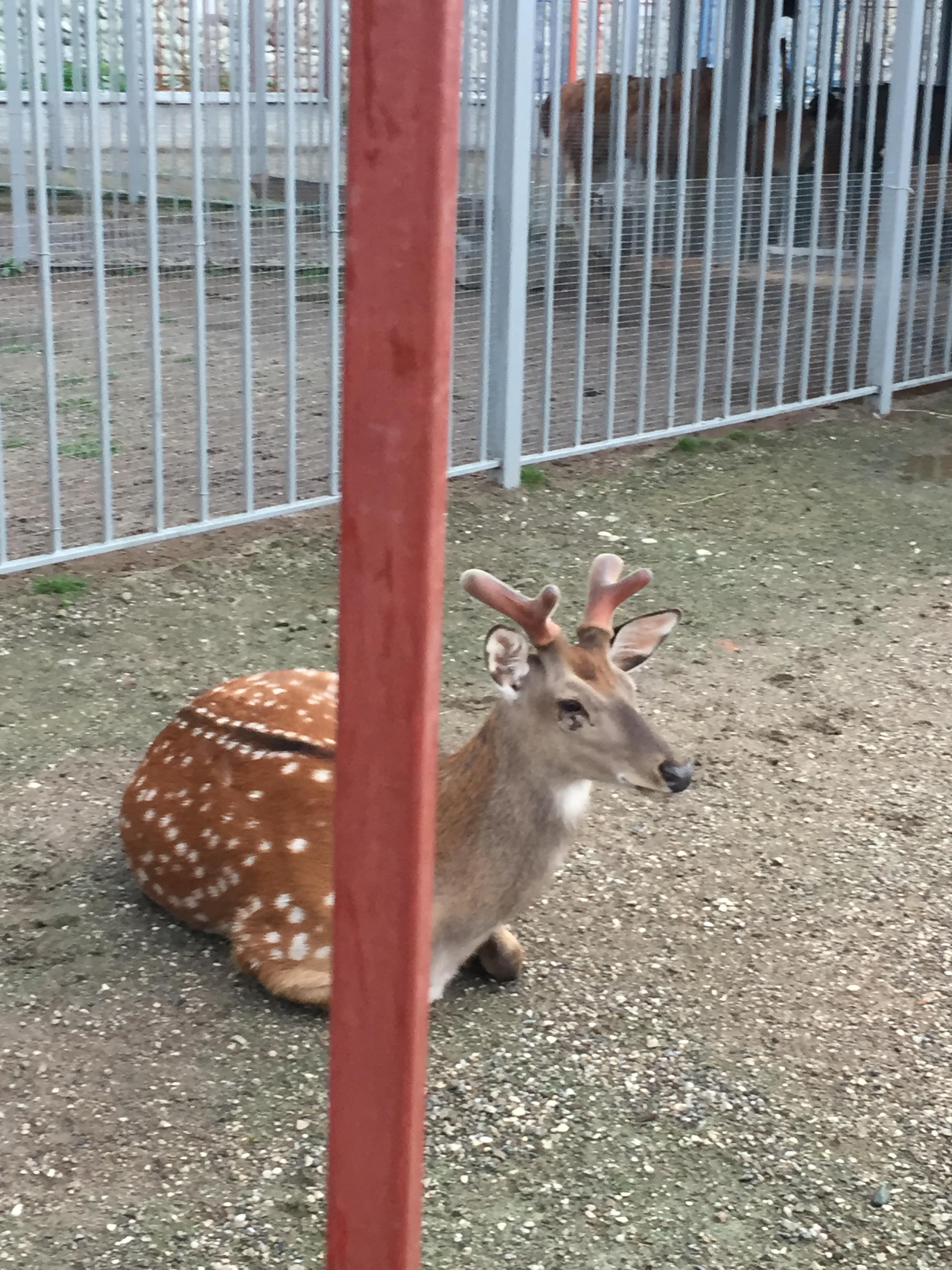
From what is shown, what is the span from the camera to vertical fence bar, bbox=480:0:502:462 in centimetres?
671

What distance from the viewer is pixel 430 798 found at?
155 centimetres

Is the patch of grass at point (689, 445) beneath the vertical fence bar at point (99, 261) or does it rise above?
beneath

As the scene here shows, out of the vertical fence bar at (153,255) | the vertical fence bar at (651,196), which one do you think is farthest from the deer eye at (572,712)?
the vertical fence bar at (651,196)

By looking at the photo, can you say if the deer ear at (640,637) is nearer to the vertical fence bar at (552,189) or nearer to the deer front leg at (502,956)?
the deer front leg at (502,956)

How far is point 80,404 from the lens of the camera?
8.10 metres

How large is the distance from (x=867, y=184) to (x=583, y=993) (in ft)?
20.3

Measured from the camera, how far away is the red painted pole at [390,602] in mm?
1419

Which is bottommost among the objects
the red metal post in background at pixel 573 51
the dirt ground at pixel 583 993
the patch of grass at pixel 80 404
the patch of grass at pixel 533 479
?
the dirt ground at pixel 583 993

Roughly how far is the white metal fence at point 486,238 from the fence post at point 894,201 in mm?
17

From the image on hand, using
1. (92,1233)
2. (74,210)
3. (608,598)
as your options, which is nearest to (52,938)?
(92,1233)

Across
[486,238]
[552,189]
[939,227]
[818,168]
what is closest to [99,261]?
[486,238]

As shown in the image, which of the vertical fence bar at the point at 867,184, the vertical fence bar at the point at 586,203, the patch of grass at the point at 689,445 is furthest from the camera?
the vertical fence bar at the point at 867,184

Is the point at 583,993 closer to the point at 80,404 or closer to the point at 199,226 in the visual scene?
the point at 199,226

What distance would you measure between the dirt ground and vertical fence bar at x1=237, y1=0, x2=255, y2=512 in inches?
17.5
